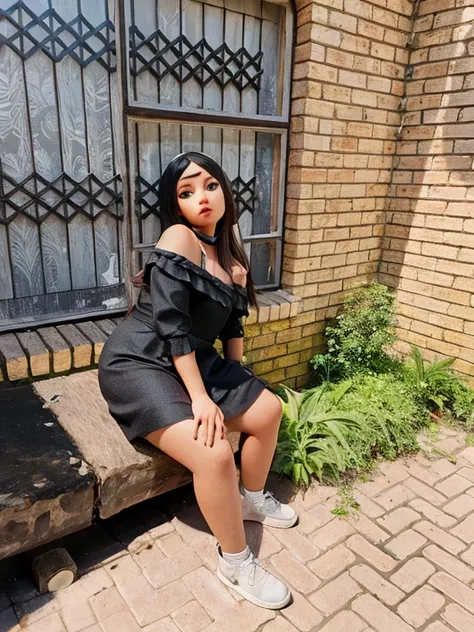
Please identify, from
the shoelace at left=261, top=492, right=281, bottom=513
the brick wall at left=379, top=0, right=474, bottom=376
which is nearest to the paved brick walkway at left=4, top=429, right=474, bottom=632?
the shoelace at left=261, top=492, right=281, bottom=513

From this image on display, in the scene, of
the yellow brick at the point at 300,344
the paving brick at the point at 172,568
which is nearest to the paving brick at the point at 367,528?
the paving brick at the point at 172,568

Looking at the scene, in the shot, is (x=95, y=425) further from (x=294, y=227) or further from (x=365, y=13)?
(x=365, y=13)

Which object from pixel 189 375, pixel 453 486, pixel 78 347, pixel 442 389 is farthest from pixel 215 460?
pixel 442 389

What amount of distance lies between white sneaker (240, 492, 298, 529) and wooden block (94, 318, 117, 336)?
1226 millimetres

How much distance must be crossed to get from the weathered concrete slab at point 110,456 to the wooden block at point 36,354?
0.14 meters

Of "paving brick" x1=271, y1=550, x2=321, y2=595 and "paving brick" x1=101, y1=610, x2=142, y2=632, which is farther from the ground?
"paving brick" x1=101, y1=610, x2=142, y2=632

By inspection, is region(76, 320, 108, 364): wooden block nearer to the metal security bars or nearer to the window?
the metal security bars

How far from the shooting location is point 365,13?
10.6 ft

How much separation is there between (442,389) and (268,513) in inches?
75.9

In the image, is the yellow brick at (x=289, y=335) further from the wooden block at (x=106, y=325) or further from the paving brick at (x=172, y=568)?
the paving brick at (x=172, y=568)

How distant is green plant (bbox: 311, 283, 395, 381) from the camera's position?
3629 millimetres

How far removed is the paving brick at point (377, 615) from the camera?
1.93 m

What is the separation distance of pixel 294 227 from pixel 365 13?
1.55 meters

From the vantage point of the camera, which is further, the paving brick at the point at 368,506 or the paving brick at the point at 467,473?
the paving brick at the point at 467,473
